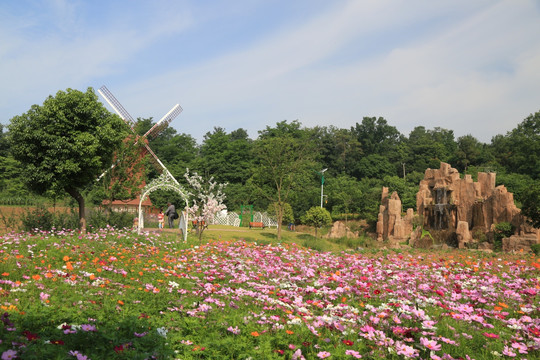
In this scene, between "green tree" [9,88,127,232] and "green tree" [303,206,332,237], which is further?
"green tree" [303,206,332,237]

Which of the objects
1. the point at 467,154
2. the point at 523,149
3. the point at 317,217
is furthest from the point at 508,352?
the point at 467,154

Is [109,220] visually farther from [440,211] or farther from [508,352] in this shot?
[440,211]

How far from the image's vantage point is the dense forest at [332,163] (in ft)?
97.9

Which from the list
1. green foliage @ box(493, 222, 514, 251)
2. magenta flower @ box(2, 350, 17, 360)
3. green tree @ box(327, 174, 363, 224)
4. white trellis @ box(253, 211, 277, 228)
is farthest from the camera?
green tree @ box(327, 174, 363, 224)

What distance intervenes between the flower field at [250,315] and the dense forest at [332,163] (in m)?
19.2

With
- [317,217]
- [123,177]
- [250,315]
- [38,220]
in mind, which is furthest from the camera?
[317,217]

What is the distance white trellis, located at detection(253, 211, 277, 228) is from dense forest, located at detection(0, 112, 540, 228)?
1.43m

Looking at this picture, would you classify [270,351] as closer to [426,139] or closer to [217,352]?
[217,352]

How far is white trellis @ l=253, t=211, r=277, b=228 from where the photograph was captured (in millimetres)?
42312

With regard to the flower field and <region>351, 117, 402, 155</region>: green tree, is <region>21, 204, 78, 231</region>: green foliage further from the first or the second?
<region>351, 117, 402, 155</region>: green tree

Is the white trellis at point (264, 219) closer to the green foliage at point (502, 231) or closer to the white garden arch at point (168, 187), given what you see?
the white garden arch at point (168, 187)

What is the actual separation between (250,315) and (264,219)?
37.6m

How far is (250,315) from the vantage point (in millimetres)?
5414

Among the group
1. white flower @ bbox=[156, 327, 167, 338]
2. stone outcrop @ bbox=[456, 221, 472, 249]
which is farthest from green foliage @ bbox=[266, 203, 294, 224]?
white flower @ bbox=[156, 327, 167, 338]
